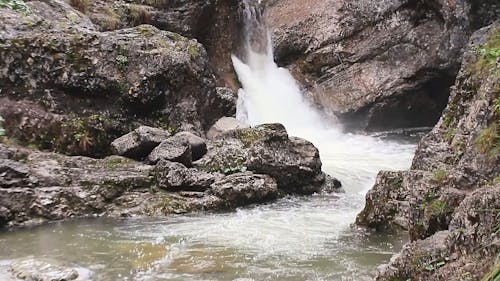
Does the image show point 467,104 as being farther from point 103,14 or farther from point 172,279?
point 103,14

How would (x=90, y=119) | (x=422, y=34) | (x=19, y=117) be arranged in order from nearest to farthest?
1. (x=19, y=117)
2. (x=90, y=119)
3. (x=422, y=34)

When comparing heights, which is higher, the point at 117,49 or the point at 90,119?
the point at 117,49

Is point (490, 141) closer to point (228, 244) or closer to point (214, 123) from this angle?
point (228, 244)

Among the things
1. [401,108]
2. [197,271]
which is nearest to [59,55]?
[197,271]

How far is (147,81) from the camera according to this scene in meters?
12.7

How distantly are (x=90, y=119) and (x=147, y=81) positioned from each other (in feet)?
5.93

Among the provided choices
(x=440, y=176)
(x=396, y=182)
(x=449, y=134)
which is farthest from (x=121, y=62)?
(x=440, y=176)

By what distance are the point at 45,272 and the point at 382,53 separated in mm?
17675

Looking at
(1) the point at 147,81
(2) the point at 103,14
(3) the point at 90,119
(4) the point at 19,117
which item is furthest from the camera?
(2) the point at 103,14

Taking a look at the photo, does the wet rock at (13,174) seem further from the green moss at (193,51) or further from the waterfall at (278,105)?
the waterfall at (278,105)

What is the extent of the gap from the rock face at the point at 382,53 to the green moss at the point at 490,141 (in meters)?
14.8

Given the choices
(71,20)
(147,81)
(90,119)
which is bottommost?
(90,119)

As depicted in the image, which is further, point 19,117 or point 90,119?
point 90,119

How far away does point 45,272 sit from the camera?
5922mm
